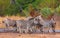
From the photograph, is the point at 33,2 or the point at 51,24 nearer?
the point at 51,24

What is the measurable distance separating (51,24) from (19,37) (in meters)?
0.81

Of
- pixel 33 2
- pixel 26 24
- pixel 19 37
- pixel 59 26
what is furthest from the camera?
pixel 33 2

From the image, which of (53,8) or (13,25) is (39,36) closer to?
(13,25)

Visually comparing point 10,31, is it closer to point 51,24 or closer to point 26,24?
point 26,24

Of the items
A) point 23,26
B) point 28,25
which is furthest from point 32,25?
point 23,26

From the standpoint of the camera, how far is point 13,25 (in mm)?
4570

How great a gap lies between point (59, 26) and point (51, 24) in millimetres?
466

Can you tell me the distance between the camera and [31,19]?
4.53 metres

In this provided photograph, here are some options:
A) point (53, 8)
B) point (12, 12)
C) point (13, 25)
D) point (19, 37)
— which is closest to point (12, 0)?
point (12, 12)

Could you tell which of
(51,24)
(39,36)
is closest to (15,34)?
(39,36)

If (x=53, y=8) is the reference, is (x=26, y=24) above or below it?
below

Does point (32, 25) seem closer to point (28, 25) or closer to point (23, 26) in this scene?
point (28, 25)

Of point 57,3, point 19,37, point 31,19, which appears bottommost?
point 19,37

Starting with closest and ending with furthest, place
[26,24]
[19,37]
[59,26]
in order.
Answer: [19,37]
[26,24]
[59,26]
